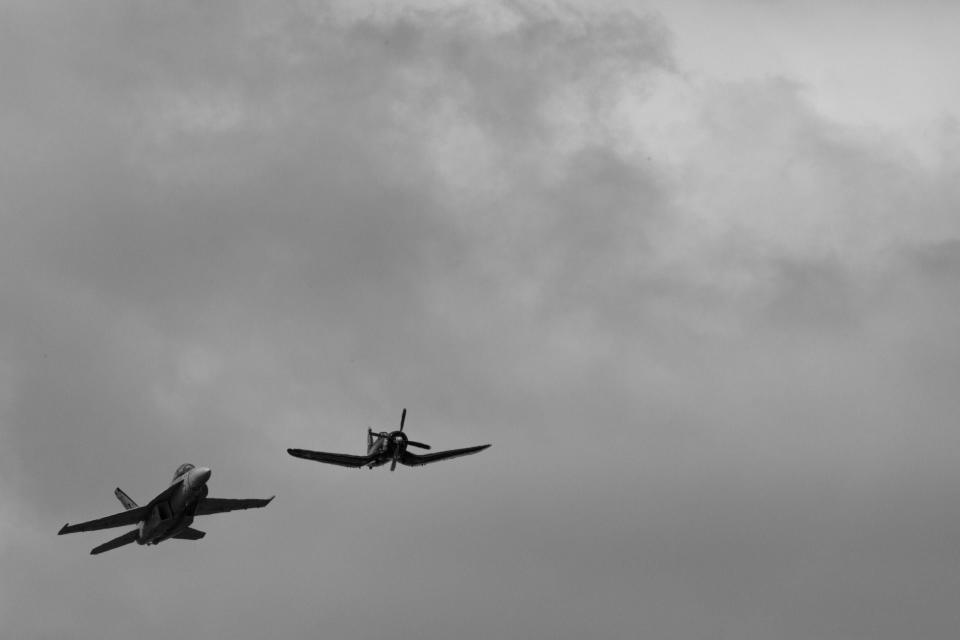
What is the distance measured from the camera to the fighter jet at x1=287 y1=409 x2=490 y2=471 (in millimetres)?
155875

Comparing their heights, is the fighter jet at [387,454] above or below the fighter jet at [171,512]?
above

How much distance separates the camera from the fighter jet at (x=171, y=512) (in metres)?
146

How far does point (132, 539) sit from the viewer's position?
156 metres

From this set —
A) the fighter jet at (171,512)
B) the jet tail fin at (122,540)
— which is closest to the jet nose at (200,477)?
the fighter jet at (171,512)

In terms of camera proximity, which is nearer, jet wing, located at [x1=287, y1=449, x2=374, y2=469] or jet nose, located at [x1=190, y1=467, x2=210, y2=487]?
jet nose, located at [x1=190, y1=467, x2=210, y2=487]

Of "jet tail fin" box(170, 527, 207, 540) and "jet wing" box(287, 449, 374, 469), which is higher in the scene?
"jet wing" box(287, 449, 374, 469)

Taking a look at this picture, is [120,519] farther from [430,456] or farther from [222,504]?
[430,456]


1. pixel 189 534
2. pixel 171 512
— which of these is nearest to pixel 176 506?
pixel 171 512

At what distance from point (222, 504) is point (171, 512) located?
28.1ft

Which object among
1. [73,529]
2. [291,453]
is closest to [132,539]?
[73,529]

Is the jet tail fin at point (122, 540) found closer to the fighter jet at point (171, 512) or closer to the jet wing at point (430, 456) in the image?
the fighter jet at point (171, 512)

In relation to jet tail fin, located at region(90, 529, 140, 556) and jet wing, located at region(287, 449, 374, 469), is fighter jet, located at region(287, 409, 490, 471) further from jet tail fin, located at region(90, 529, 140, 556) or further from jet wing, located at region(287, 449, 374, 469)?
jet tail fin, located at region(90, 529, 140, 556)

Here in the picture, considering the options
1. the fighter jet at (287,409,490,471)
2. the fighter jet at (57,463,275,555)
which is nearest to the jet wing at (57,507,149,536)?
the fighter jet at (57,463,275,555)

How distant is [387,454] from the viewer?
156m
